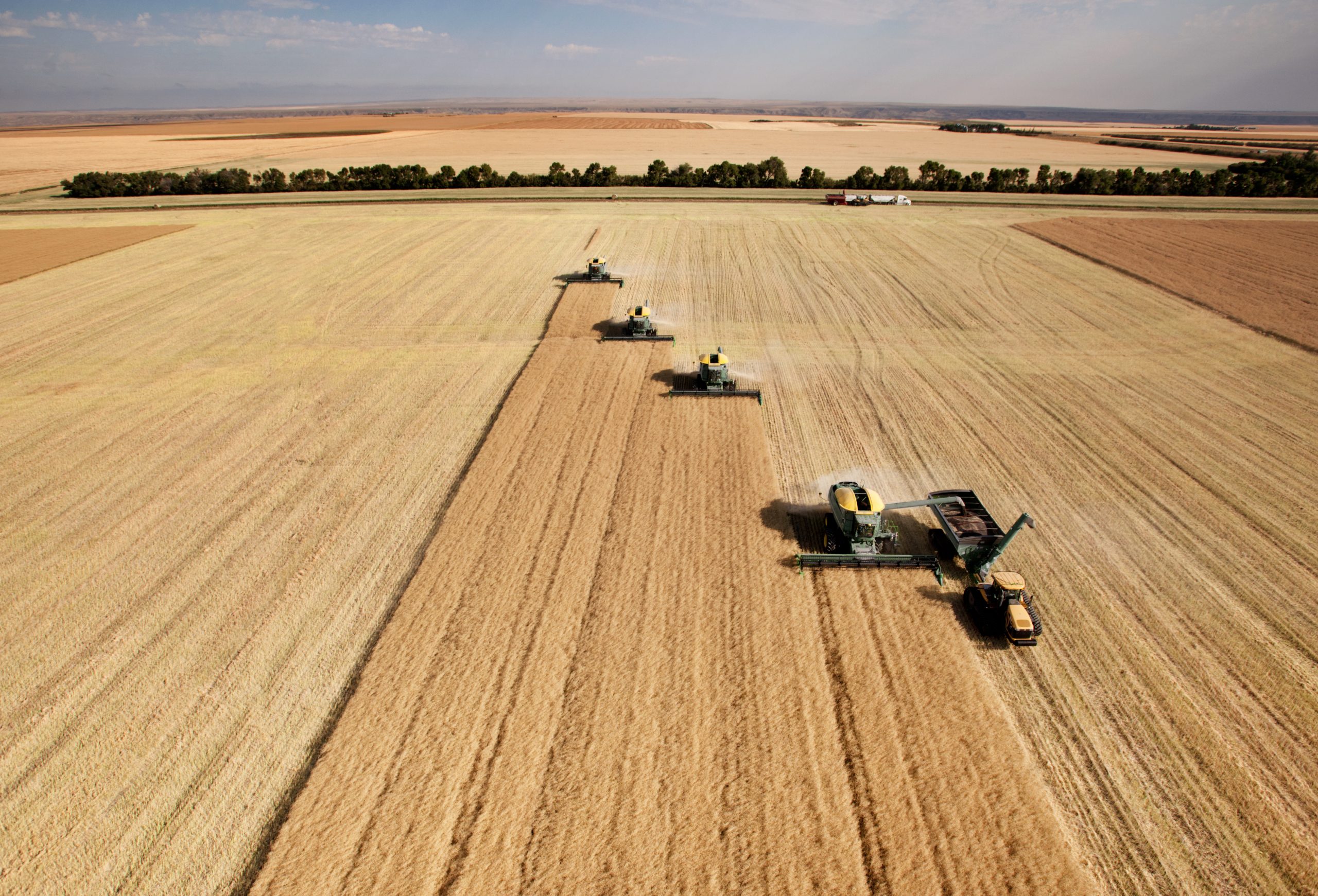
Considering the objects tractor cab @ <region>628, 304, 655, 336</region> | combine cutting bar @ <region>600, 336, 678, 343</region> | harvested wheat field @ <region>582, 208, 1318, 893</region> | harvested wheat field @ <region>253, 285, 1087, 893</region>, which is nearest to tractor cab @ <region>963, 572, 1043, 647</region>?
harvested wheat field @ <region>582, 208, 1318, 893</region>

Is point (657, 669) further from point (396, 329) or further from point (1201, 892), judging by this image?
point (396, 329)

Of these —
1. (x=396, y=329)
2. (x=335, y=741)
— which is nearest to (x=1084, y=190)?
(x=396, y=329)

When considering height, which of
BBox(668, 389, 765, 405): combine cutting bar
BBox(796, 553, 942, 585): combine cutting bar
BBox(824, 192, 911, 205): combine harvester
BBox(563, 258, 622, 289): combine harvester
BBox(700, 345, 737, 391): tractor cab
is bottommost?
BBox(796, 553, 942, 585): combine cutting bar

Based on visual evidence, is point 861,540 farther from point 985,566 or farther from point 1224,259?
point 1224,259

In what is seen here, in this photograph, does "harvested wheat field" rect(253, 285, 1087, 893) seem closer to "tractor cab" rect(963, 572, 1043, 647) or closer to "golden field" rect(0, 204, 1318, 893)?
"golden field" rect(0, 204, 1318, 893)

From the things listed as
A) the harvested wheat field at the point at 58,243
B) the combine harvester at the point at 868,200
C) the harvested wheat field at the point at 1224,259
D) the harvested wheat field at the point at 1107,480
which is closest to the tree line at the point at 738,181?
the combine harvester at the point at 868,200

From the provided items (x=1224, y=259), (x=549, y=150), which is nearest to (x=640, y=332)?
(x=1224, y=259)
